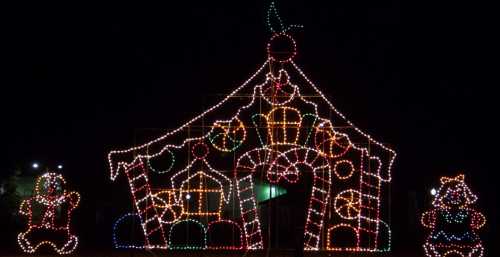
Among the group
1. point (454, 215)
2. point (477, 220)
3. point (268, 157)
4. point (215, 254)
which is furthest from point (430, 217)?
point (215, 254)

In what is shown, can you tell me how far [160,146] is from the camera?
1853 centimetres

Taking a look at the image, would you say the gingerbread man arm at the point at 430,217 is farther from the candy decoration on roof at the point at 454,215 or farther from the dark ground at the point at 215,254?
the dark ground at the point at 215,254

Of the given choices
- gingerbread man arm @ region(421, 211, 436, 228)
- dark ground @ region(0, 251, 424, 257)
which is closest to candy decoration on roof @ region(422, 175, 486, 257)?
gingerbread man arm @ region(421, 211, 436, 228)

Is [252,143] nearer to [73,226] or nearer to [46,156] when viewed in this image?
[73,226]

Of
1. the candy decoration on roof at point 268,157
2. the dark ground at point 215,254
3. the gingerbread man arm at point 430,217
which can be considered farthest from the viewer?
the dark ground at point 215,254

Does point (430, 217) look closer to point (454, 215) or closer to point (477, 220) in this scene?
point (454, 215)

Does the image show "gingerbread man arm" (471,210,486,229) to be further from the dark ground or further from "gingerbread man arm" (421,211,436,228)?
the dark ground

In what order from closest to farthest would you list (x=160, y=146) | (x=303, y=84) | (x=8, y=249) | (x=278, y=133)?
(x=278, y=133), (x=8, y=249), (x=303, y=84), (x=160, y=146)

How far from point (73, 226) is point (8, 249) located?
419 centimetres

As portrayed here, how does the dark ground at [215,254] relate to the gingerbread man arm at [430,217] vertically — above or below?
below

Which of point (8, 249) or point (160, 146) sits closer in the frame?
point (8, 249)

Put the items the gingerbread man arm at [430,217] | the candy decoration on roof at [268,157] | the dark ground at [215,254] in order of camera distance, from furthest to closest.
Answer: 1. the dark ground at [215,254]
2. the gingerbread man arm at [430,217]
3. the candy decoration on roof at [268,157]

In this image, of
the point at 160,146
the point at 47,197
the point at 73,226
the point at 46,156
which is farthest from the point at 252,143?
the point at 46,156

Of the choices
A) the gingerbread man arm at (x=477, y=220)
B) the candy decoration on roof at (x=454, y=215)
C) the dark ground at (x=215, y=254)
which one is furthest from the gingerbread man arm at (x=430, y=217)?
the dark ground at (x=215, y=254)
